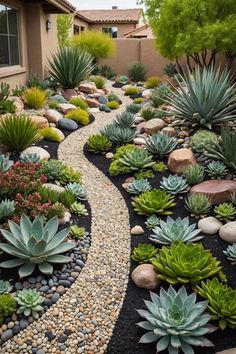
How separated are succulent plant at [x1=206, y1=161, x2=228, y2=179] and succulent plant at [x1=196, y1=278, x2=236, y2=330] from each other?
2592 mm

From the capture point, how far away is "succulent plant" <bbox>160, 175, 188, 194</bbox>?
18.7 ft

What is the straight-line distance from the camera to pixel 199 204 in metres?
5.16

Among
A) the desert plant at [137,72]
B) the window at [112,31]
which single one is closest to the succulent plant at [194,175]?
the desert plant at [137,72]

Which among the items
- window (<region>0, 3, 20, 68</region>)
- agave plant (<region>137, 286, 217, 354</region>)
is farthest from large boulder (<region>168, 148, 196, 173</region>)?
window (<region>0, 3, 20, 68</region>)

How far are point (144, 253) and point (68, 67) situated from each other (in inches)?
351

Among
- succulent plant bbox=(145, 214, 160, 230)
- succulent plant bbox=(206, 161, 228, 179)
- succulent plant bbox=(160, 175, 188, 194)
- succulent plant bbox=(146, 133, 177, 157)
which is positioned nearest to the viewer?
succulent plant bbox=(145, 214, 160, 230)

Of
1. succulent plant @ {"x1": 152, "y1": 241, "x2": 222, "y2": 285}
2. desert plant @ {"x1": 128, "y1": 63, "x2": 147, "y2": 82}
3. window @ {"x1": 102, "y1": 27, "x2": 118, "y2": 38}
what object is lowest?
succulent plant @ {"x1": 152, "y1": 241, "x2": 222, "y2": 285}

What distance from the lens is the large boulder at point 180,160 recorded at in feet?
20.6

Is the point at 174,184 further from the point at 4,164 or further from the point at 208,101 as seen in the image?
the point at 4,164

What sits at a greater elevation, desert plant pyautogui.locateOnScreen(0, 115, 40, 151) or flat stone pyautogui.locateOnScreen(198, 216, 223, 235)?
desert plant pyautogui.locateOnScreen(0, 115, 40, 151)

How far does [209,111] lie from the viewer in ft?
24.0

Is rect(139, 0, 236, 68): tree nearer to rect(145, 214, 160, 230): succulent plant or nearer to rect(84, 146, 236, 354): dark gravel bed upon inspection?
rect(84, 146, 236, 354): dark gravel bed

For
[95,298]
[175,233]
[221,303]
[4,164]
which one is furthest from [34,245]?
[4,164]

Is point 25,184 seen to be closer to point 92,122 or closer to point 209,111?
point 209,111
